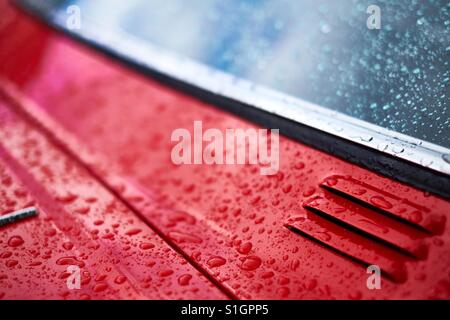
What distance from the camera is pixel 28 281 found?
39.4 inches

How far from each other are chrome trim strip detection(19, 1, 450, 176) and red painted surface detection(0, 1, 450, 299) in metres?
0.09

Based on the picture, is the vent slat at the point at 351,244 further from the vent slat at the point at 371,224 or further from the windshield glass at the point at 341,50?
the windshield glass at the point at 341,50

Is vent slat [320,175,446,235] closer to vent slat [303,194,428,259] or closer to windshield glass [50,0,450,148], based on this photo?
vent slat [303,194,428,259]

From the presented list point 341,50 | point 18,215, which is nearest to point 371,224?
point 341,50

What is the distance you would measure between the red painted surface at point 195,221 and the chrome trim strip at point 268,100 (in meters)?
0.09

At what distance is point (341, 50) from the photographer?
1360mm

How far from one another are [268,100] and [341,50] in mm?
306

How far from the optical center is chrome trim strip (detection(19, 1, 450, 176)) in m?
1.09

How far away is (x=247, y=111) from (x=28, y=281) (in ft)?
2.91

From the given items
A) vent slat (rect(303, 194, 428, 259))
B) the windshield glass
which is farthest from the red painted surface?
the windshield glass

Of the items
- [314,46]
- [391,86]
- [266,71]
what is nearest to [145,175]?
[266,71]

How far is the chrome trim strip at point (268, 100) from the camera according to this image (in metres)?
1.09
